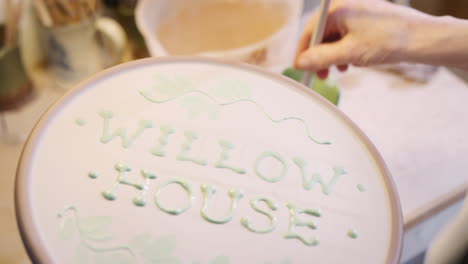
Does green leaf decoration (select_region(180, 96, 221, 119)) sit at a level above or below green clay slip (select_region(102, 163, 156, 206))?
above

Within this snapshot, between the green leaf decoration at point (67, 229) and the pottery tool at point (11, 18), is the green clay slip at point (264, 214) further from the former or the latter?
the pottery tool at point (11, 18)

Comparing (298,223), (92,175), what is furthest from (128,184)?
(298,223)

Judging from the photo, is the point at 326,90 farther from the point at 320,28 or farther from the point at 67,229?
the point at 67,229

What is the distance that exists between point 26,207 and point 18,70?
1.74 ft

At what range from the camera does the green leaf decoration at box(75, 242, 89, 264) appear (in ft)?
1.07

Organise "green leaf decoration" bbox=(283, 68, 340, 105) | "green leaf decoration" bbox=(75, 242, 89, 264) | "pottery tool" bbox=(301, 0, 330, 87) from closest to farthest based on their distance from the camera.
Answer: "green leaf decoration" bbox=(75, 242, 89, 264) → "pottery tool" bbox=(301, 0, 330, 87) → "green leaf decoration" bbox=(283, 68, 340, 105)

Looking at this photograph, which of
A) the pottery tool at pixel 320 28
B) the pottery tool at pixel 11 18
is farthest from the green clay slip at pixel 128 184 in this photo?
the pottery tool at pixel 11 18

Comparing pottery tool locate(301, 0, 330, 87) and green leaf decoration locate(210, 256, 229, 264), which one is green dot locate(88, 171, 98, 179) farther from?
pottery tool locate(301, 0, 330, 87)

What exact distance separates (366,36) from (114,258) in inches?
13.4

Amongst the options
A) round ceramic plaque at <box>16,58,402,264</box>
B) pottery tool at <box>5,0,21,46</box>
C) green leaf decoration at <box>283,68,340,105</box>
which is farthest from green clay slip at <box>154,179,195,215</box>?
pottery tool at <box>5,0,21,46</box>

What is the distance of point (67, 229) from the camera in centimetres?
34

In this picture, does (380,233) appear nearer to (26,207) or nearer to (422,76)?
(26,207)

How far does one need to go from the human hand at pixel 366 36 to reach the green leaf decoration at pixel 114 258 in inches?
11.1

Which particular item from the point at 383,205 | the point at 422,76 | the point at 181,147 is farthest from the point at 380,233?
the point at 422,76
